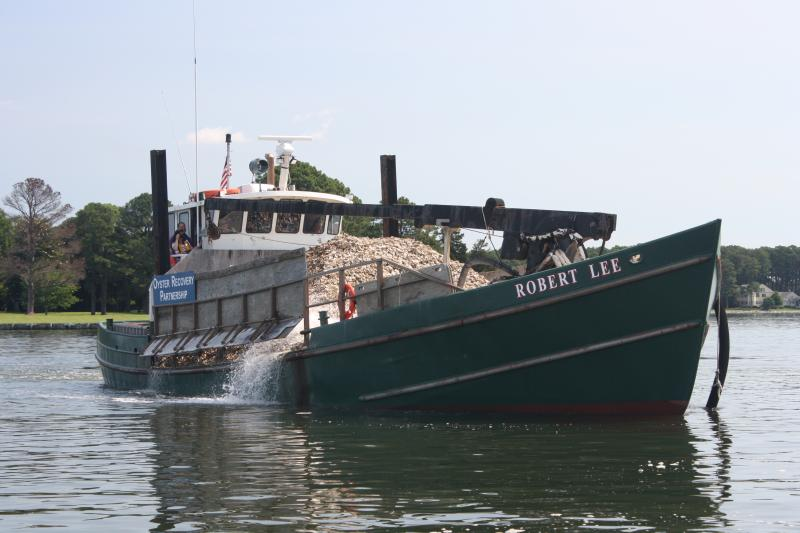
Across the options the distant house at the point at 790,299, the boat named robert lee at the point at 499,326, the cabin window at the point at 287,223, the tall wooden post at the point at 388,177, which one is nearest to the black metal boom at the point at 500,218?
the boat named robert lee at the point at 499,326

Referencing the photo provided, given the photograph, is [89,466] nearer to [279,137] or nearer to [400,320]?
[400,320]

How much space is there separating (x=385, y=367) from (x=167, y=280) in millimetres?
6539

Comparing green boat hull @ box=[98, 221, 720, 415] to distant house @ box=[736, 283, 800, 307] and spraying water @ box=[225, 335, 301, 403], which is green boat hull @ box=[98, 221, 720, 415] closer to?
spraying water @ box=[225, 335, 301, 403]

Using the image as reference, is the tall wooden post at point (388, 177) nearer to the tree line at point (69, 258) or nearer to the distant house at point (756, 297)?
the tree line at point (69, 258)

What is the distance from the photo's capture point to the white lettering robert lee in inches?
551

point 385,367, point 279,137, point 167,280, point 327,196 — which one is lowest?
point 385,367

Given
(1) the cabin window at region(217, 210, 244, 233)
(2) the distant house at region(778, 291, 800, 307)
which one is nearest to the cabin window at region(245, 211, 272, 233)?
(1) the cabin window at region(217, 210, 244, 233)

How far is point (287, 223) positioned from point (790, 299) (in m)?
186

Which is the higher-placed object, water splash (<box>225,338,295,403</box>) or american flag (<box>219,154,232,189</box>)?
american flag (<box>219,154,232,189</box>)

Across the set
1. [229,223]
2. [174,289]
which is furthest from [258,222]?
[174,289]

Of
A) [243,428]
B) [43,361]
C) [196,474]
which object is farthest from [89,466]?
[43,361]

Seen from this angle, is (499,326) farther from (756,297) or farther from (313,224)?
(756,297)

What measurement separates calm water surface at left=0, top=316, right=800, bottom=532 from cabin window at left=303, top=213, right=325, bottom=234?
15.0ft

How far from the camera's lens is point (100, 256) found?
98375mm
